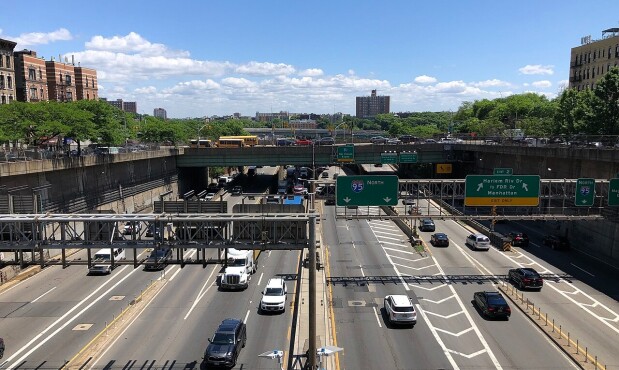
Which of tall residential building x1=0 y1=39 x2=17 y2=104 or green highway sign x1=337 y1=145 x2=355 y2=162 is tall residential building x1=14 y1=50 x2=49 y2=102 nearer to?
tall residential building x1=0 y1=39 x2=17 y2=104

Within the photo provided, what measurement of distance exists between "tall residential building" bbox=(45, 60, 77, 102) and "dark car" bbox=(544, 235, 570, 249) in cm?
10547

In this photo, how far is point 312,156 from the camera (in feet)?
245

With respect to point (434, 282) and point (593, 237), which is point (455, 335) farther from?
point (593, 237)

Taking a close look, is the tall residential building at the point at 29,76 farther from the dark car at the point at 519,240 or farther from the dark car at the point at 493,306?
the dark car at the point at 493,306

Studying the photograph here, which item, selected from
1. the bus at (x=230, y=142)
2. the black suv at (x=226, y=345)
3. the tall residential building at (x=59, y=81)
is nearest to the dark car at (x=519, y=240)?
the black suv at (x=226, y=345)

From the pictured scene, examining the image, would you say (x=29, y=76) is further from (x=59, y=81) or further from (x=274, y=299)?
(x=274, y=299)

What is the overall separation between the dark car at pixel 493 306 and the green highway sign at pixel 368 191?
28.6 feet

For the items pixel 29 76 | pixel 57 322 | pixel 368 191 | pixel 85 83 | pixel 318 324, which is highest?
pixel 85 83

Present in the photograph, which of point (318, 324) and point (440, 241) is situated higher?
point (318, 324)

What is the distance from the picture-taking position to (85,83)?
122 metres

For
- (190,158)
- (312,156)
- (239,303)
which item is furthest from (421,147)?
(239,303)

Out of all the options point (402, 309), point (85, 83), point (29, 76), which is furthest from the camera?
point (85, 83)

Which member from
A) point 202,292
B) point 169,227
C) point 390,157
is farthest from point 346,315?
point 390,157

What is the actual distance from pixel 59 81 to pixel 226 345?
109601mm
